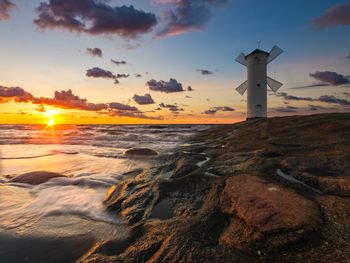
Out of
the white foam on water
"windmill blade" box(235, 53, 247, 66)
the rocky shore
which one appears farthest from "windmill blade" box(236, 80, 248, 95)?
the white foam on water

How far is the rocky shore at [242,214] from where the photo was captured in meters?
2.94

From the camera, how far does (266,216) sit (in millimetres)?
3357

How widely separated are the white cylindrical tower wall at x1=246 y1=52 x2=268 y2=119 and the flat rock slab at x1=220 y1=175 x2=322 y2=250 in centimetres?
2467

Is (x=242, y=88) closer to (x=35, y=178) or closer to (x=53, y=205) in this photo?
(x=35, y=178)

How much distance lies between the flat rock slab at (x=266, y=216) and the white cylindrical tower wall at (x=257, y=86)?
80.9ft

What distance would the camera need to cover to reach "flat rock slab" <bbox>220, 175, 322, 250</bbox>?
3.02 m

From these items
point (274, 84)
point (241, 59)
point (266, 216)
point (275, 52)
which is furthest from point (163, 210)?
point (241, 59)

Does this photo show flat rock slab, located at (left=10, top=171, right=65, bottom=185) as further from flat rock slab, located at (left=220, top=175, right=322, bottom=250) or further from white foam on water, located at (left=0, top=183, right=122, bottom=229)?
flat rock slab, located at (left=220, top=175, right=322, bottom=250)

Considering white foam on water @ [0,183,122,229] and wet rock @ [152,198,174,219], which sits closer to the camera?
wet rock @ [152,198,174,219]

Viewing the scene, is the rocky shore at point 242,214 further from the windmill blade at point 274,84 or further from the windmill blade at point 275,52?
the windmill blade at point 275,52

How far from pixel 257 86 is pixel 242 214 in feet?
87.9

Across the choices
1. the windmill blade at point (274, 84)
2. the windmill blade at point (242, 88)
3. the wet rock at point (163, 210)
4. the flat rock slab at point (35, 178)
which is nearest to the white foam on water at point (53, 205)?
the flat rock slab at point (35, 178)

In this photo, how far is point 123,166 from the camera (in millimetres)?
10570

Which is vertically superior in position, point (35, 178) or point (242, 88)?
point (242, 88)
